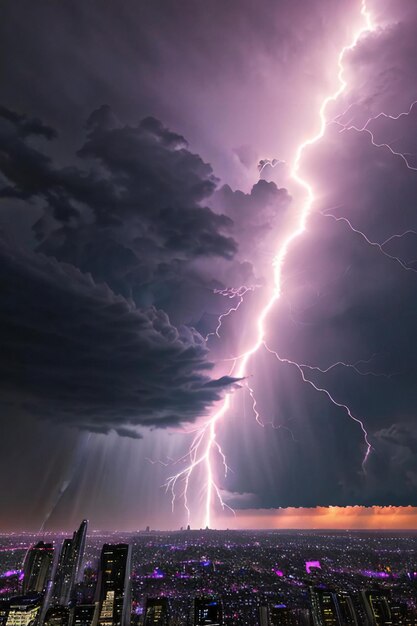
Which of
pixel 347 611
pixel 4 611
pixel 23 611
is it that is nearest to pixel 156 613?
pixel 23 611

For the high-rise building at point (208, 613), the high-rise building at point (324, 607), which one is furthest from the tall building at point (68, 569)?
the high-rise building at point (324, 607)

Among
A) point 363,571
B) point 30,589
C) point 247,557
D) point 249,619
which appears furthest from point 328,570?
point 30,589

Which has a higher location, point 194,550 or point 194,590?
point 194,550

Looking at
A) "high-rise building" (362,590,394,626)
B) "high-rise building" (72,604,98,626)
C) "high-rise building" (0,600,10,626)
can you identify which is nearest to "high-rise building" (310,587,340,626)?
"high-rise building" (362,590,394,626)

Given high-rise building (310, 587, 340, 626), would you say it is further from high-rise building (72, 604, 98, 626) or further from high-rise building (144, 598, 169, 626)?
high-rise building (72, 604, 98, 626)

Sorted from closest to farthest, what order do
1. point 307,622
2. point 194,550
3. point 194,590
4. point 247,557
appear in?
point 307,622 < point 194,590 < point 247,557 < point 194,550

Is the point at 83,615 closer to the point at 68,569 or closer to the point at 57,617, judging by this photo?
the point at 57,617

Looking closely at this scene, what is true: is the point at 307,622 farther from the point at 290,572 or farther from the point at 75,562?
the point at 75,562
